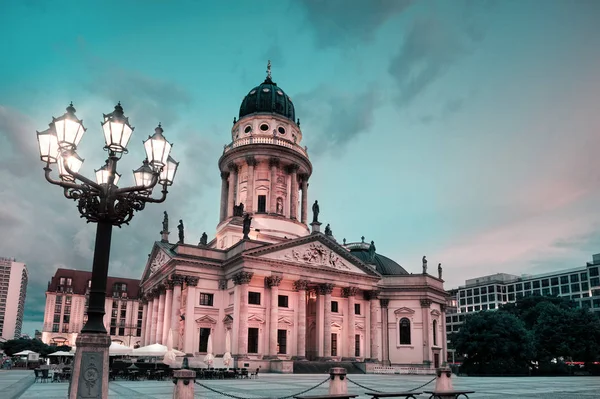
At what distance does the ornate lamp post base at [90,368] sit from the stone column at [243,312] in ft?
132

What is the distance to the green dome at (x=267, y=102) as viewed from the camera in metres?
72.8

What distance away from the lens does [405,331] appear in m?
65.9

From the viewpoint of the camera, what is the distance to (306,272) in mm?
55781

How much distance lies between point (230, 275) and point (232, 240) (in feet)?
30.2

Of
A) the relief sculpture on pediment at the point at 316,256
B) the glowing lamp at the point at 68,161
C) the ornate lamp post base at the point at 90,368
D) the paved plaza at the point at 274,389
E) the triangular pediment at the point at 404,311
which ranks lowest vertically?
the paved plaza at the point at 274,389

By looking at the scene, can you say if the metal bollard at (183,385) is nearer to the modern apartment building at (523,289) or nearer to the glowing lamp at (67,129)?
the glowing lamp at (67,129)

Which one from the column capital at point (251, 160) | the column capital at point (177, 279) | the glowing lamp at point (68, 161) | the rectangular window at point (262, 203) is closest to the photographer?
the glowing lamp at point (68, 161)

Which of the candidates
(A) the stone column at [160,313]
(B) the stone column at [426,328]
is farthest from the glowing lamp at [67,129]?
(B) the stone column at [426,328]

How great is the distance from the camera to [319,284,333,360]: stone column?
5475 centimetres

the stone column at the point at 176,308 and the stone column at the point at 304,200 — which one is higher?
the stone column at the point at 304,200

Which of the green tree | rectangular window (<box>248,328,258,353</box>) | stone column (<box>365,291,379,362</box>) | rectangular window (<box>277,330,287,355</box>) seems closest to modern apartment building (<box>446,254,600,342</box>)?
the green tree

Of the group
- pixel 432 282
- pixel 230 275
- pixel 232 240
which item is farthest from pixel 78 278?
pixel 432 282

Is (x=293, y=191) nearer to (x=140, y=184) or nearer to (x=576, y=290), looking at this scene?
(x=140, y=184)

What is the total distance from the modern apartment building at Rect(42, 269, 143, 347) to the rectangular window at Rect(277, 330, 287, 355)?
59528mm
